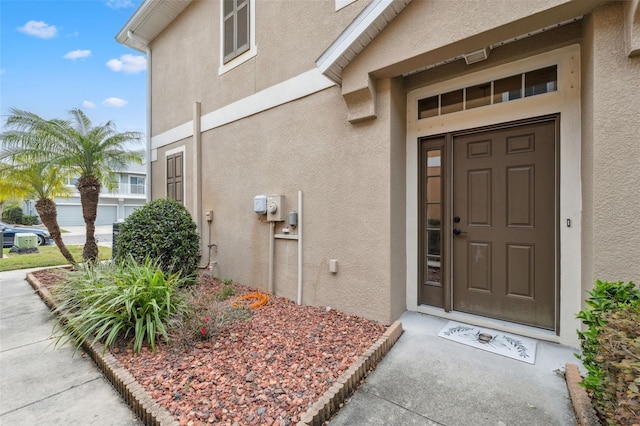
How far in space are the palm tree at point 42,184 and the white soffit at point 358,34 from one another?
24.0 ft

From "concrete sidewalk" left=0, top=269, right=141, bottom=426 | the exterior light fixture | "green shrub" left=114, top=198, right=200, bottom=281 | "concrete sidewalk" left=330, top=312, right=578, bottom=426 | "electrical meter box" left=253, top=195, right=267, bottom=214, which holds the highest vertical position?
the exterior light fixture

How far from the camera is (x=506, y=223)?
3.45 m

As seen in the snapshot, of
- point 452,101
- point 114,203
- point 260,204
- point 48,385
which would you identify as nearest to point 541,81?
point 452,101

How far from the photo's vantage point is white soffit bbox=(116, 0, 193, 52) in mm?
6836

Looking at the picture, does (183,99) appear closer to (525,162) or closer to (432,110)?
(432,110)

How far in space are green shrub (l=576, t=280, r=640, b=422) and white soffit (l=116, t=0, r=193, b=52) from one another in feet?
29.5

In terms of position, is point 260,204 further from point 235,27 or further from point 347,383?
point 235,27

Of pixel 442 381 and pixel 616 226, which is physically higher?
pixel 616 226

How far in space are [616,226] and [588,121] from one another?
1.01 meters

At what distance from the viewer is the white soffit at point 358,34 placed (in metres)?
3.19

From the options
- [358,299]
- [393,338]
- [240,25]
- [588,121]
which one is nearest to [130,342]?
[358,299]

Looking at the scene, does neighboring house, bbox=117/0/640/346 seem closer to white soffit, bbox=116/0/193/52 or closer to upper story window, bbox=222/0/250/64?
upper story window, bbox=222/0/250/64

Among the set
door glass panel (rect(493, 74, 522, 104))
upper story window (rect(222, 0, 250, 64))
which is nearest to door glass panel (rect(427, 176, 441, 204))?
door glass panel (rect(493, 74, 522, 104))

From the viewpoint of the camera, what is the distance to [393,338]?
131 inches
